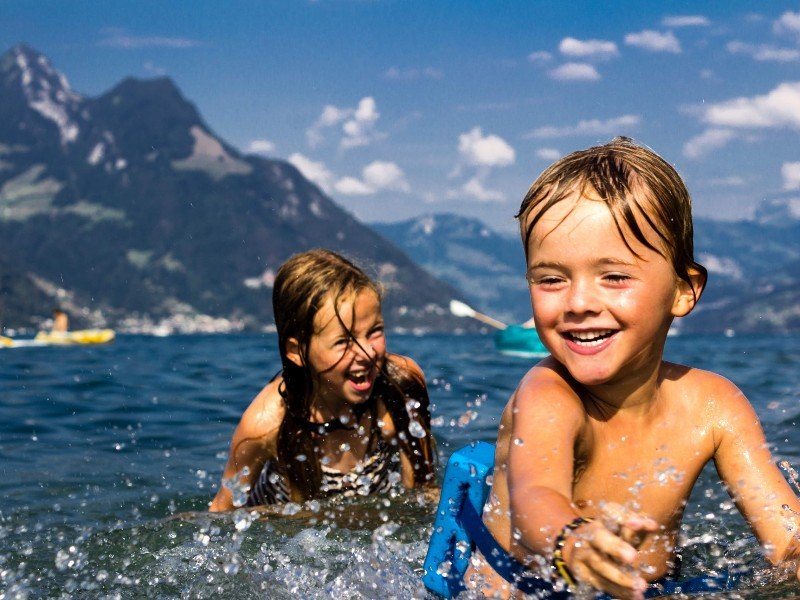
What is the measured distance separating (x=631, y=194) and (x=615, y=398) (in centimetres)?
63

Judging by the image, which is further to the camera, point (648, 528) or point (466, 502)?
point (466, 502)

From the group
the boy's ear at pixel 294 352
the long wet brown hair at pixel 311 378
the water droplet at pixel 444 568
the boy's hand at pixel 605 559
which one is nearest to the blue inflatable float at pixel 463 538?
the water droplet at pixel 444 568

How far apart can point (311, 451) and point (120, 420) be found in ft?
16.3

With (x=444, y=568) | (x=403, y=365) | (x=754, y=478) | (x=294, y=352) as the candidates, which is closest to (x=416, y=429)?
(x=403, y=365)

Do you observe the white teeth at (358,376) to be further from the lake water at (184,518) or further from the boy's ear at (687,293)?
the boy's ear at (687,293)

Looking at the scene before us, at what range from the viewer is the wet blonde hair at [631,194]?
7.67 feet

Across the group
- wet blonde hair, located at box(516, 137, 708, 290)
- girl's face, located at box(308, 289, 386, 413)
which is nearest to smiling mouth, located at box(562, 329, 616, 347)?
wet blonde hair, located at box(516, 137, 708, 290)

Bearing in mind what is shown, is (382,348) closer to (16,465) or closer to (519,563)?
(519,563)

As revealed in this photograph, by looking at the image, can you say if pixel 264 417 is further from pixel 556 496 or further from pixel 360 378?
pixel 556 496

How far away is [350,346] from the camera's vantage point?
4.54m

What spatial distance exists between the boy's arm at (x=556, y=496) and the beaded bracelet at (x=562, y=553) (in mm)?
17

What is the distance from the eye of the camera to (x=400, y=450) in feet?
16.4

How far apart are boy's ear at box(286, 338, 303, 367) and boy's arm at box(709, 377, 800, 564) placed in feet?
8.14

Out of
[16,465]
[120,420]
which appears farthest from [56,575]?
[120,420]
